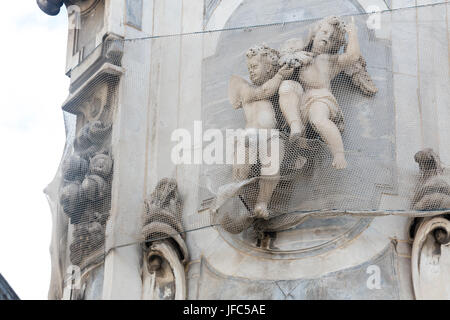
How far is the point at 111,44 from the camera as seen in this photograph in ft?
33.4

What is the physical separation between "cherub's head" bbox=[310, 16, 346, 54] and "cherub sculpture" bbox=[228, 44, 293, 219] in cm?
29

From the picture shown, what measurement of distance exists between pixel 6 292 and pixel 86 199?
1143 mm

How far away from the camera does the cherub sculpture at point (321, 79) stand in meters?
9.05

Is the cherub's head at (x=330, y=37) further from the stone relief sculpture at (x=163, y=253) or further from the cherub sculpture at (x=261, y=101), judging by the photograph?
the stone relief sculpture at (x=163, y=253)

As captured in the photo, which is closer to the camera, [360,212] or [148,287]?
[360,212]

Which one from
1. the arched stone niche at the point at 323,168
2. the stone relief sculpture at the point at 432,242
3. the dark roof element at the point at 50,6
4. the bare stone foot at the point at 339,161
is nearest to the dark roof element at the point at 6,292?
the arched stone niche at the point at 323,168

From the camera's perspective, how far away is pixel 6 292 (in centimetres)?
875

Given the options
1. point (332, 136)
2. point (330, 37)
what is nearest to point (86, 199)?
point (332, 136)

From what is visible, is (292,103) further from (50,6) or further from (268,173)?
(50,6)

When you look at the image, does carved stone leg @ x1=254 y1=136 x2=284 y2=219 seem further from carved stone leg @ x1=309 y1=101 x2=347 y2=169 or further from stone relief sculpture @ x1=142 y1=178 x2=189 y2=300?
stone relief sculpture @ x1=142 y1=178 x2=189 y2=300

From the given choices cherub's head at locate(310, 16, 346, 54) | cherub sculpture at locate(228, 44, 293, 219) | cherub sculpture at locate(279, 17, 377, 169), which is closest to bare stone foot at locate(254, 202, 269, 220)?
cherub sculpture at locate(228, 44, 293, 219)
